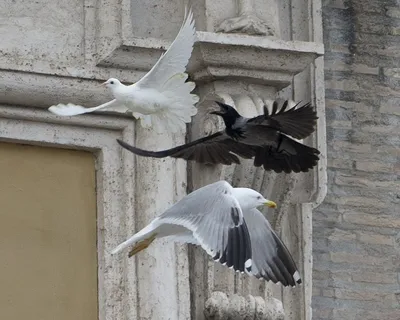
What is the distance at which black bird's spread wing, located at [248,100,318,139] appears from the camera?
1013 cm

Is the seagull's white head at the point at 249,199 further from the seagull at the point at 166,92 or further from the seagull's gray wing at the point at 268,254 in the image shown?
the seagull at the point at 166,92

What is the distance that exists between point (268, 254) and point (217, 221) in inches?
15.5

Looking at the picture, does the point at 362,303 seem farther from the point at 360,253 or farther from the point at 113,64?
the point at 113,64

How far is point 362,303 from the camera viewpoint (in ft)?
36.4

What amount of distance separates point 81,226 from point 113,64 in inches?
22.1

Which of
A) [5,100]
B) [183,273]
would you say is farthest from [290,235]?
[5,100]

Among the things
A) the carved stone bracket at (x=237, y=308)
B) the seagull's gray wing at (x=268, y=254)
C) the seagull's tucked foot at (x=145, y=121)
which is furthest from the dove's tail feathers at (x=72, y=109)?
the carved stone bracket at (x=237, y=308)

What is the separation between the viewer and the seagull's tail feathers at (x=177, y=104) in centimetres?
1003

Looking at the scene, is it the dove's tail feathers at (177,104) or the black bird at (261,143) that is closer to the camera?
the dove's tail feathers at (177,104)

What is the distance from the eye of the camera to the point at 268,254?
10.3m

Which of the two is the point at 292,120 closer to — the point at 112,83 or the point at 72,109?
the point at 112,83

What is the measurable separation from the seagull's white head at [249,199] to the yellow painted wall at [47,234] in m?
0.66

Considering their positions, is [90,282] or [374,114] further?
[374,114]

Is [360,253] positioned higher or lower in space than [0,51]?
lower
